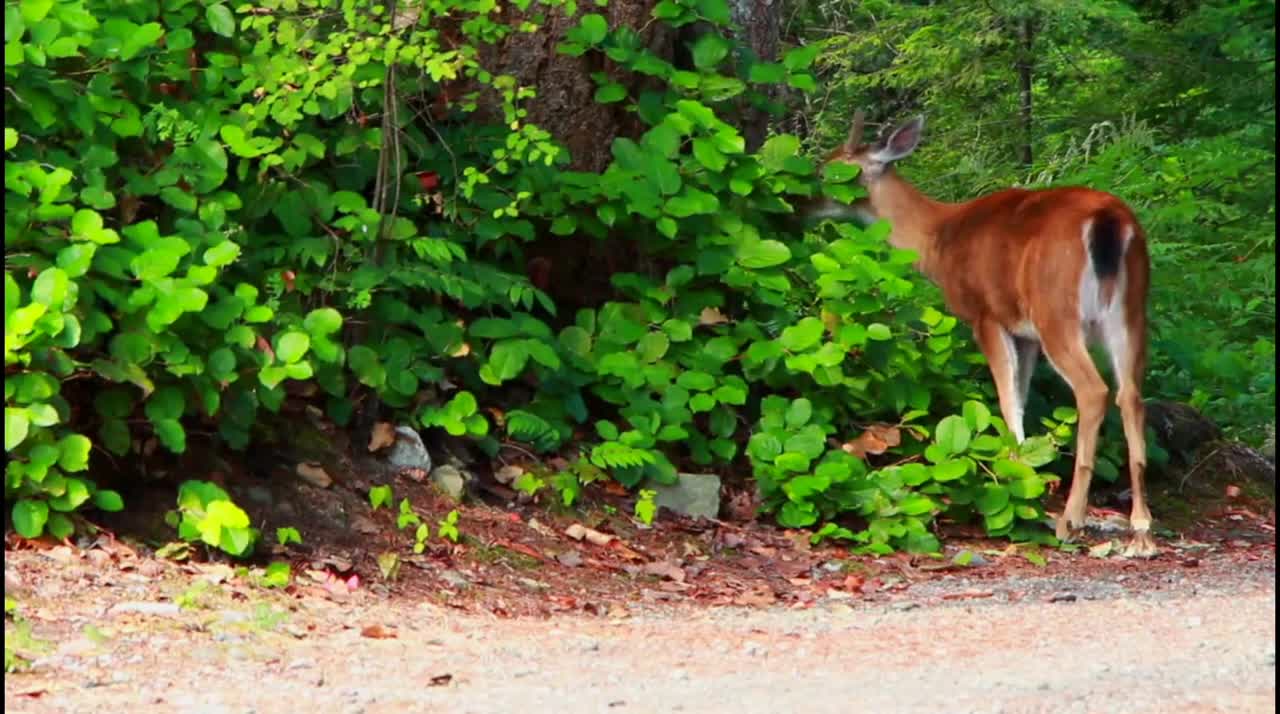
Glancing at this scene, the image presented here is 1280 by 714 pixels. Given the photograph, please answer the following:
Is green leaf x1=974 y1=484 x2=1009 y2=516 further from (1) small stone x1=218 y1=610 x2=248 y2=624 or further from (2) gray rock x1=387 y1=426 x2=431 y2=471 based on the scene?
(1) small stone x1=218 y1=610 x2=248 y2=624

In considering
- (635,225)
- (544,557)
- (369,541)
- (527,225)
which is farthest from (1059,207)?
(369,541)

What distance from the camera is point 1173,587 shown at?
850cm

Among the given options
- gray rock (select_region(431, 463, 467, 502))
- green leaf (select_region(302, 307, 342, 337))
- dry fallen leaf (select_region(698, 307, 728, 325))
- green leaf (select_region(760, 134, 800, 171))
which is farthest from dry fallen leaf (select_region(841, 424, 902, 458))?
green leaf (select_region(302, 307, 342, 337))

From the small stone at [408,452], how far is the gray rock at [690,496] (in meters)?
1.14

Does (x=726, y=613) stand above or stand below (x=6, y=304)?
below

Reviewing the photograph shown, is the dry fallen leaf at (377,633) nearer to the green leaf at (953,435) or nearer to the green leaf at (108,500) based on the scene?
the green leaf at (108,500)

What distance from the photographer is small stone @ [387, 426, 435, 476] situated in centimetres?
909

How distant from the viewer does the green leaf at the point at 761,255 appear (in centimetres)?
997

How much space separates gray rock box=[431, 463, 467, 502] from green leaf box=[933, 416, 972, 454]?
2326 mm

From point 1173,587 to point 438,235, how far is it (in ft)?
12.0

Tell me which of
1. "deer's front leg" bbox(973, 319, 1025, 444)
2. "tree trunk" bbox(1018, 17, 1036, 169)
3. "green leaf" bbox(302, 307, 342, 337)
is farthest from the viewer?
"tree trunk" bbox(1018, 17, 1036, 169)

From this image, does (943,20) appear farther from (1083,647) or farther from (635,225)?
(1083,647)

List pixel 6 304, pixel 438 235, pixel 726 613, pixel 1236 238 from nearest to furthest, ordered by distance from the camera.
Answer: pixel 6 304
pixel 726 613
pixel 438 235
pixel 1236 238

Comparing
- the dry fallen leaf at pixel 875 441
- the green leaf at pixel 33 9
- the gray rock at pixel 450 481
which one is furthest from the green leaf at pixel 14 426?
the dry fallen leaf at pixel 875 441
